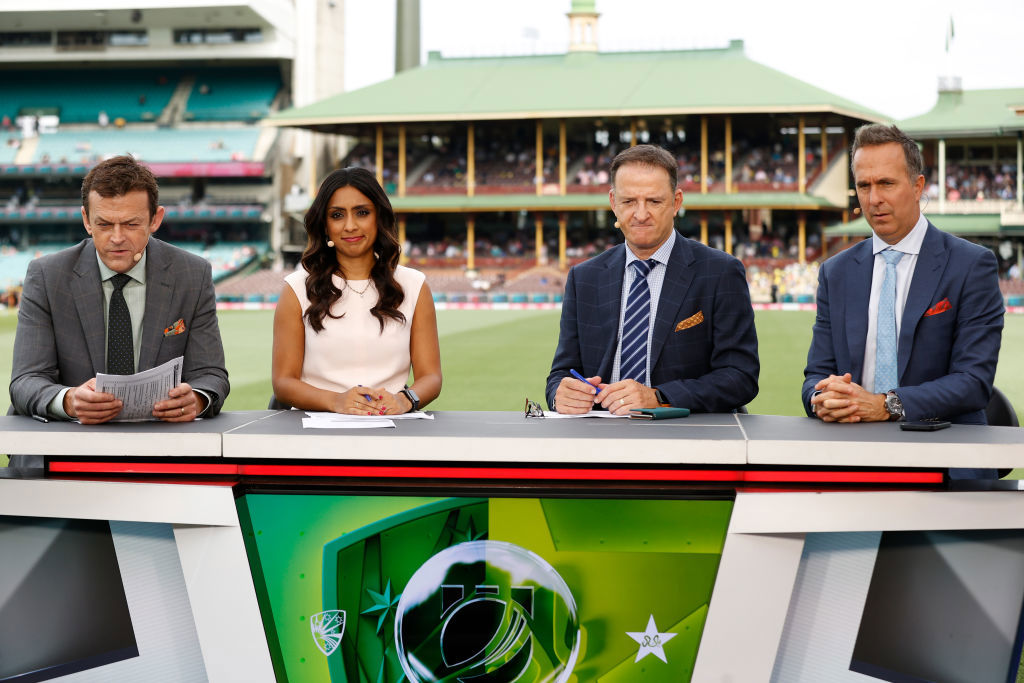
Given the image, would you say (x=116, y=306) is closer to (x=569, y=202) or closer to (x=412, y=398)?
(x=412, y=398)

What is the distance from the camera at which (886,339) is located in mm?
3713

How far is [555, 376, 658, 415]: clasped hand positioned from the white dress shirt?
797 mm

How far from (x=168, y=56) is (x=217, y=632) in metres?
54.0

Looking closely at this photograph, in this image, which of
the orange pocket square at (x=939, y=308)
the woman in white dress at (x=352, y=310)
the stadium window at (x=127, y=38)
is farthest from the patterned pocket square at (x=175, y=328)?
the stadium window at (x=127, y=38)

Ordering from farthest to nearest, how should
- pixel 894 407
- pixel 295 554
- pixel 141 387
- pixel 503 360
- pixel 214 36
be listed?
pixel 214 36 → pixel 503 360 → pixel 894 407 → pixel 141 387 → pixel 295 554

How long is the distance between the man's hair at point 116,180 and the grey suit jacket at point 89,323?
256 mm

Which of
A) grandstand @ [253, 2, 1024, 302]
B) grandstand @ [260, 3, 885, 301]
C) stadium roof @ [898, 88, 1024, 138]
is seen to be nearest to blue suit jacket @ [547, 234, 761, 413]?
grandstand @ [253, 2, 1024, 302]

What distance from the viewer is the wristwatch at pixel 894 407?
11.2 feet

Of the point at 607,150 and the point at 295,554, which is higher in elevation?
the point at 607,150

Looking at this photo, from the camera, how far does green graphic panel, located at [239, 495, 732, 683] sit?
3.08m

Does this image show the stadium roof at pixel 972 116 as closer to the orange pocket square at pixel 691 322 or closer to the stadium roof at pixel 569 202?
the stadium roof at pixel 569 202

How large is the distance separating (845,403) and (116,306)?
2.51 meters

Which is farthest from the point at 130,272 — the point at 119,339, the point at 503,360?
the point at 503,360

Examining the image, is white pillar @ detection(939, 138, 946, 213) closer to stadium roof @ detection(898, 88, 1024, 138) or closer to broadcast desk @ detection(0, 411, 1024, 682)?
stadium roof @ detection(898, 88, 1024, 138)
